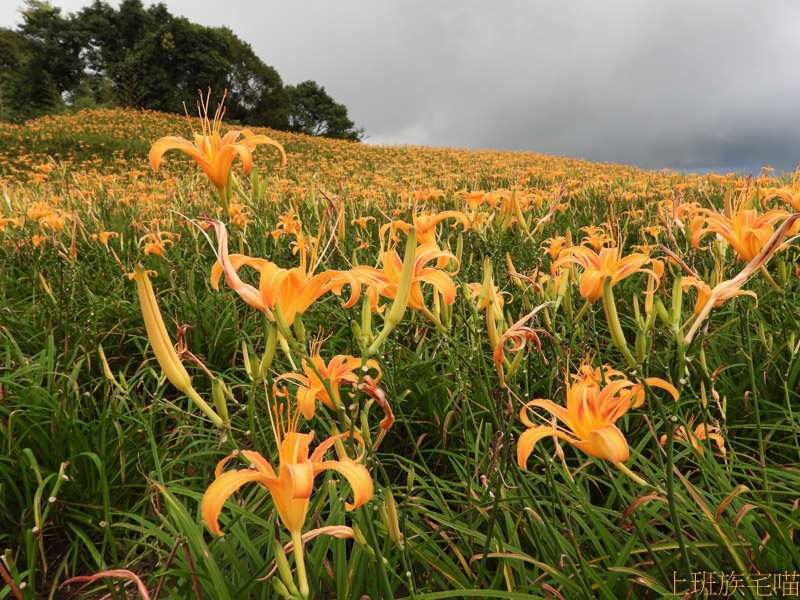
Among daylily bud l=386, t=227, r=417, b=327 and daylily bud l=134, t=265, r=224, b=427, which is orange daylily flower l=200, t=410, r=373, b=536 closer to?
daylily bud l=134, t=265, r=224, b=427

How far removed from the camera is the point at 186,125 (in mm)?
19297

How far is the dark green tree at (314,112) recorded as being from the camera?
33.7m

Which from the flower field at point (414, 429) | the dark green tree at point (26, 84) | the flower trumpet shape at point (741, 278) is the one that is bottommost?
the flower field at point (414, 429)

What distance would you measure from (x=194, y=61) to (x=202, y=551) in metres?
32.0

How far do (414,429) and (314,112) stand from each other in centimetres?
3550

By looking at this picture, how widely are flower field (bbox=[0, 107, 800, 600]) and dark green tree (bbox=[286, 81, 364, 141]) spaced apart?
33258 mm

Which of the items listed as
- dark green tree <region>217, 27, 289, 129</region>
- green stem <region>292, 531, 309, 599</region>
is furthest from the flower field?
dark green tree <region>217, 27, 289, 129</region>

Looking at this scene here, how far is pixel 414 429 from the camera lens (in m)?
1.96

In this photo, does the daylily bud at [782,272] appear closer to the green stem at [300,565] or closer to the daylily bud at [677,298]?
the daylily bud at [677,298]

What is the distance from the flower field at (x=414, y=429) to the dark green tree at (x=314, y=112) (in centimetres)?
3326

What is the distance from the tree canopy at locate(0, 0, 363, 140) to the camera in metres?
26.5

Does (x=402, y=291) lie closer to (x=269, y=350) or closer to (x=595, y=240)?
(x=269, y=350)

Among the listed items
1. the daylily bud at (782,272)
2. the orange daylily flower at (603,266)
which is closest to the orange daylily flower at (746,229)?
the orange daylily flower at (603,266)

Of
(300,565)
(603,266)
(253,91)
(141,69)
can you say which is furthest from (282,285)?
(253,91)
